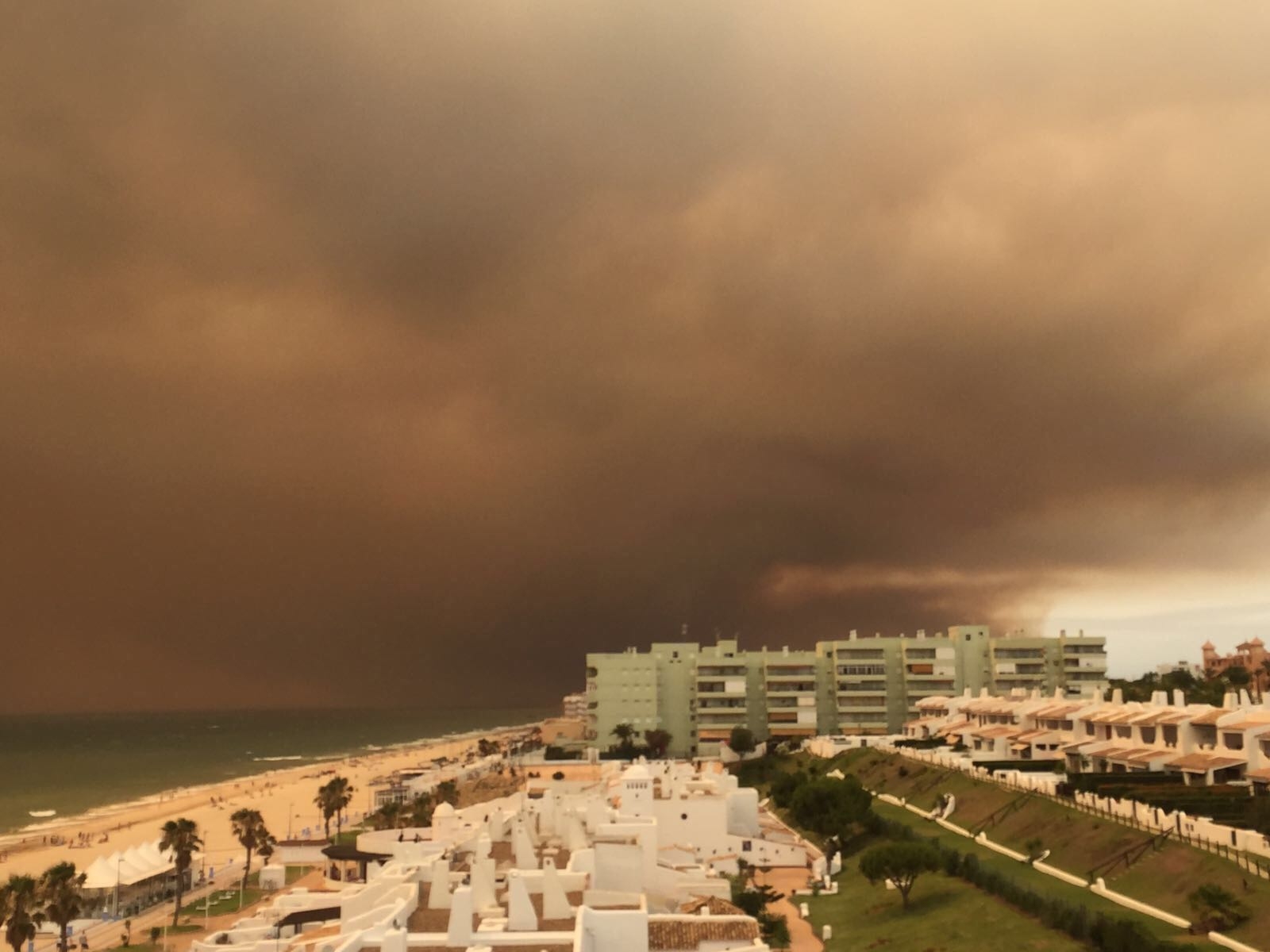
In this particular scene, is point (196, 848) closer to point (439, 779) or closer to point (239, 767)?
point (439, 779)

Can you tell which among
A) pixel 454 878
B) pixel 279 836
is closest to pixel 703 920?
pixel 454 878

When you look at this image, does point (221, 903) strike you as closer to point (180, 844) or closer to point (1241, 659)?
point (180, 844)

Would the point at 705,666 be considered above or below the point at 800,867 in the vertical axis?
above

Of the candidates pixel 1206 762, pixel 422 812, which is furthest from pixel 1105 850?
pixel 422 812

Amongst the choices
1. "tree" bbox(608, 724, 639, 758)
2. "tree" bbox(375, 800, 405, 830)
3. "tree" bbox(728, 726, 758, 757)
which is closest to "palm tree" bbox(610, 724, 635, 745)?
"tree" bbox(608, 724, 639, 758)

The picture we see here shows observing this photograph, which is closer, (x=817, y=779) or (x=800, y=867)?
(x=800, y=867)
